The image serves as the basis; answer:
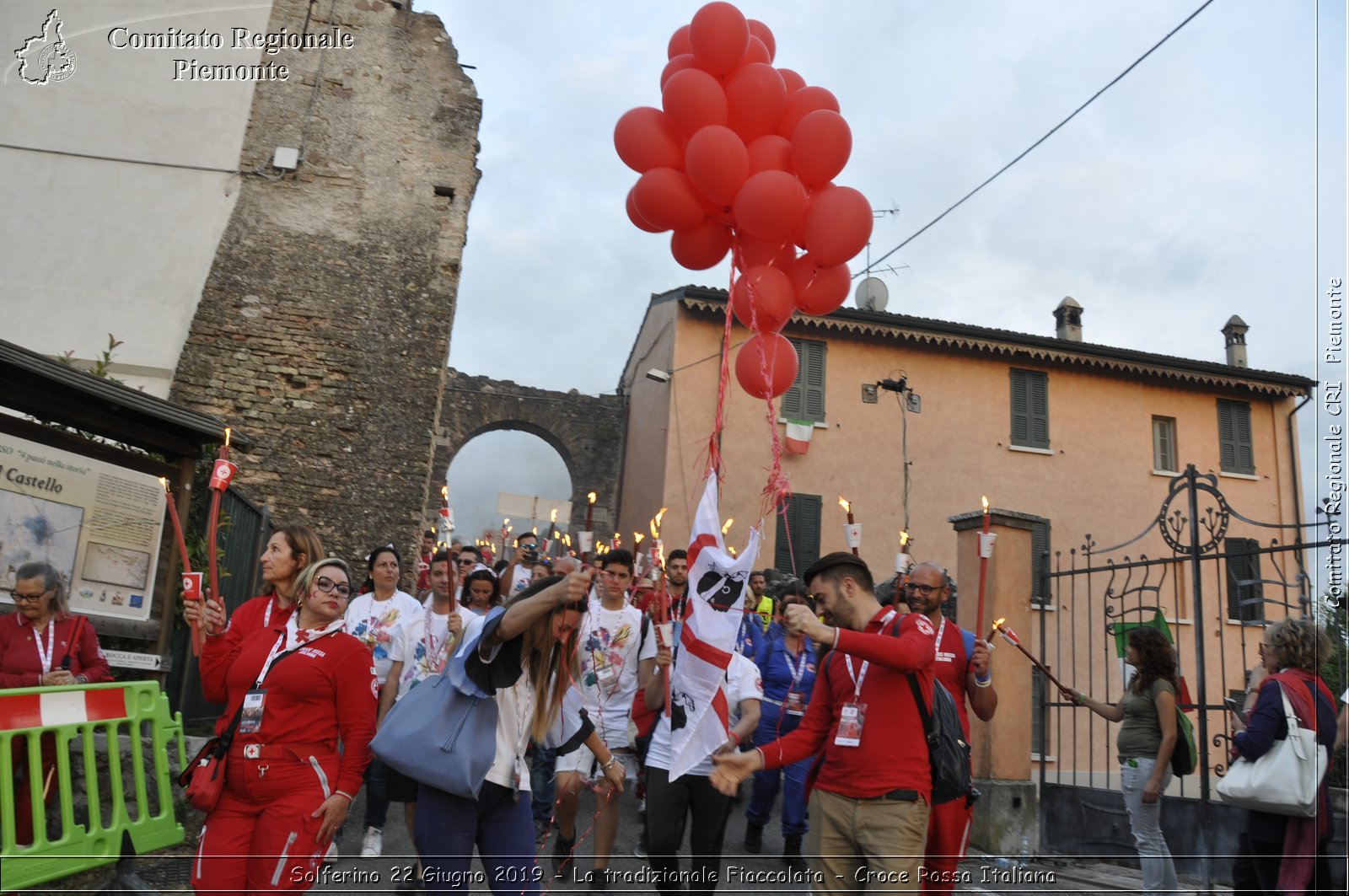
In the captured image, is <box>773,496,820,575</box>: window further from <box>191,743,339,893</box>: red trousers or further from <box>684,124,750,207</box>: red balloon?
<box>191,743,339,893</box>: red trousers

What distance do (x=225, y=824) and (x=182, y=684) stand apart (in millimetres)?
5004

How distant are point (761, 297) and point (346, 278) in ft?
32.9

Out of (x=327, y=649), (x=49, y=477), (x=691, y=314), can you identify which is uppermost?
(x=691, y=314)

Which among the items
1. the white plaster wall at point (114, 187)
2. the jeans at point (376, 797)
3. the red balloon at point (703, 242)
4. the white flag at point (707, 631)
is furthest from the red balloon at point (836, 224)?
the white plaster wall at point (114, 187)

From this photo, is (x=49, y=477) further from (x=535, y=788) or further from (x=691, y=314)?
(x=691, y=314)

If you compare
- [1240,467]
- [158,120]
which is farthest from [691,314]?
[1240,467]

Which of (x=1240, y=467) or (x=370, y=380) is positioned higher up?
(x=1240, y=467)

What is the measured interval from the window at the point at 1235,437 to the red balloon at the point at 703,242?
18933 millimetres

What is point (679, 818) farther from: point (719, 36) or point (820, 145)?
point (719, 36)

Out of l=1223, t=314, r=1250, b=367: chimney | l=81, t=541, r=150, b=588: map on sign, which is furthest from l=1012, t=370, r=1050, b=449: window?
l=81, t=541, r=150, b=588: map on sign

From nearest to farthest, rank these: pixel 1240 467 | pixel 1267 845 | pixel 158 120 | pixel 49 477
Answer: pixel 1267 845 → pixel 49 477 → pixel 158 120 → pixel 1240 467

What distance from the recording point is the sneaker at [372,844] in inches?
246

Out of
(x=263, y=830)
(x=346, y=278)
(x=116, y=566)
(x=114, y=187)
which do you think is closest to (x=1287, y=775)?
(x=263, y=830)

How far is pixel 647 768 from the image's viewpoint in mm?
5293
